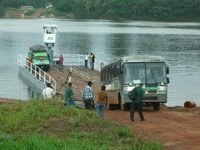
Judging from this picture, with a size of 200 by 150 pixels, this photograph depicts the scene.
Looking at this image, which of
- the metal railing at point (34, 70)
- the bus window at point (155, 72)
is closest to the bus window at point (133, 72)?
the bus window at point (155, 72)

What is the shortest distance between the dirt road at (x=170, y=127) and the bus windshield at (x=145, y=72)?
1.44m

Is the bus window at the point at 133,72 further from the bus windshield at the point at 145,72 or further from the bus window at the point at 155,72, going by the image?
the bus window at the point at 155,72

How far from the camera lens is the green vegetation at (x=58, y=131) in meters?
13.2

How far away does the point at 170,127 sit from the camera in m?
18.8

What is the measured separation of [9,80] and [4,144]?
1579 inches

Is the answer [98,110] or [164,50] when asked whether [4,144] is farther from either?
[164,50]

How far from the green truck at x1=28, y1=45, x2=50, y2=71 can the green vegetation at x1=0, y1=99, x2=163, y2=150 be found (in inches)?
1184

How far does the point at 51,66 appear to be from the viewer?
174 ft

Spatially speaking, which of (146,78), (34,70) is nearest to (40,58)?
(34,70)

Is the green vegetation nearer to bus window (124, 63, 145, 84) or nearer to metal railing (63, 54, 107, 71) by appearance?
bus window (124, 63, 145, 84)

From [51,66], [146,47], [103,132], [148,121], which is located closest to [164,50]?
[146,47]

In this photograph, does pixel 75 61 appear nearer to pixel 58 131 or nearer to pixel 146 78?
pixel 146 78

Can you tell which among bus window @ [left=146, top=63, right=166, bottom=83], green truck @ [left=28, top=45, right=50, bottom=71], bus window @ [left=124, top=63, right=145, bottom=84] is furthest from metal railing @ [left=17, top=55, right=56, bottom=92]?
bus window @ [left=146, top=63, right=166, bottom=83]

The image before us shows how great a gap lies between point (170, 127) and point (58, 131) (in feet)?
15.0
